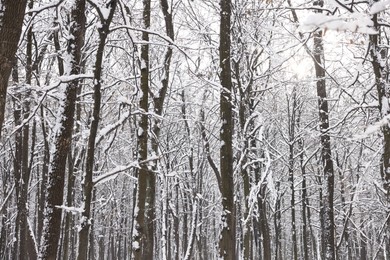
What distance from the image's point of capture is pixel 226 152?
8.43m

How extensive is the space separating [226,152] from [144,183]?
208cm

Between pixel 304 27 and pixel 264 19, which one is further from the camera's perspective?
pixel 264 19

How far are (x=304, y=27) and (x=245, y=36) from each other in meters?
10.5

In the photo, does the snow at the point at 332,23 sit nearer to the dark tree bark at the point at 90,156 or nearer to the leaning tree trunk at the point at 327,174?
the dark tree bark at the point at 90,156

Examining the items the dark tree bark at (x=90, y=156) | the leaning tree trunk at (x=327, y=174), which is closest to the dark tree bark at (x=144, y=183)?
the dark tree bark at (x=90, y=156)

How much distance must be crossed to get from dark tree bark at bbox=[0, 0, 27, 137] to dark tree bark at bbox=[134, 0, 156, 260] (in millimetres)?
4369

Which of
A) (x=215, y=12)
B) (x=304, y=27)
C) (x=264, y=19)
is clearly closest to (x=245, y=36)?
(x=264, y=19)

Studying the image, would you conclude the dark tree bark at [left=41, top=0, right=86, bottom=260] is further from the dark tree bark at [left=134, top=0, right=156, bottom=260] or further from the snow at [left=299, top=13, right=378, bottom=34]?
→ the snow at [left=299, top=13, right=378, bottom=34]

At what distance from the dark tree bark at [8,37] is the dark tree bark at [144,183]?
4.37 m

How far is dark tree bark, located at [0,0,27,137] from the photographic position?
11.6ft

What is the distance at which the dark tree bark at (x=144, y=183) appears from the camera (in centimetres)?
885

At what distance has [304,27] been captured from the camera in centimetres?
243

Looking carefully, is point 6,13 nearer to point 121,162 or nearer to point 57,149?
point 57,149

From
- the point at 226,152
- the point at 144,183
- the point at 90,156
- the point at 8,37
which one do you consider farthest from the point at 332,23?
the point at 144,183
